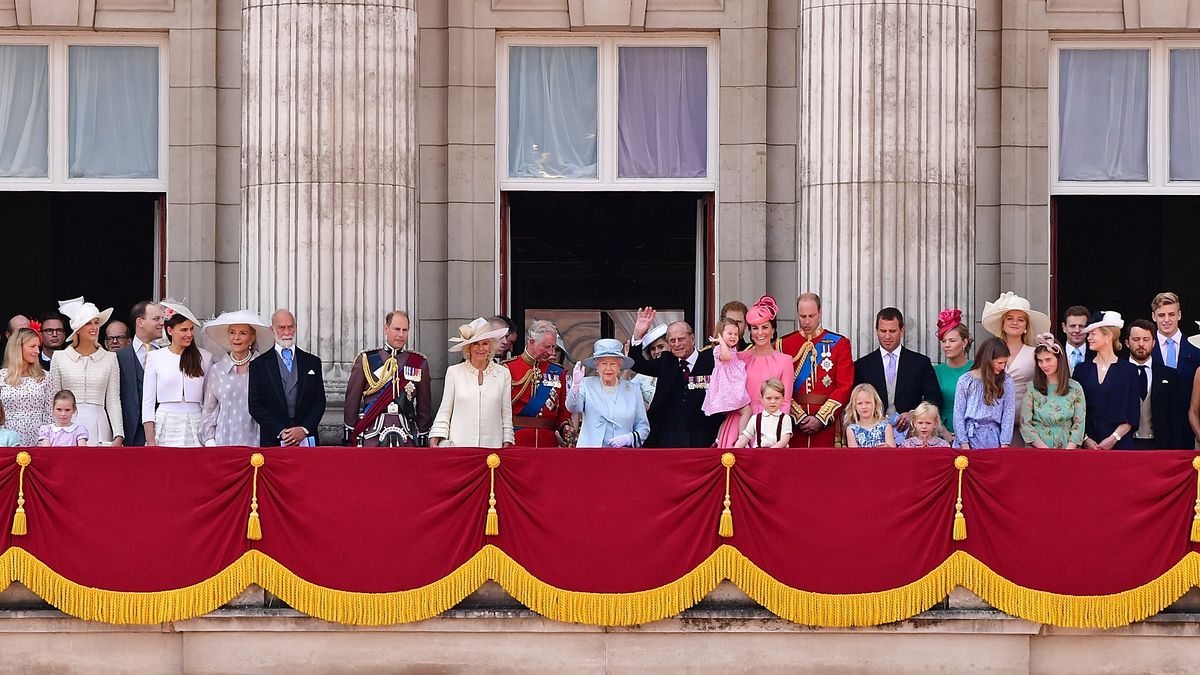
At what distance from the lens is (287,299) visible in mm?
16266

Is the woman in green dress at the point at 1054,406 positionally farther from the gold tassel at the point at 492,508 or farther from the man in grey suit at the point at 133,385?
the man in grey suit at the point at 133,385

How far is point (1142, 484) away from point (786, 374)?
2.71 m

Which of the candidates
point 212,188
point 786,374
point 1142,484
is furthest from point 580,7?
point 1142,484

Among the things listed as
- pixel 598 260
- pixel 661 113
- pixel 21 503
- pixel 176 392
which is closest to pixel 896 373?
pixel 661 113

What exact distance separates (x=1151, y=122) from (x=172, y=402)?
30.5 feet

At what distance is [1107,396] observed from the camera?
14102 millimetres

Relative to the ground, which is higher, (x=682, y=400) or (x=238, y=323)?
(x=238, y=323)

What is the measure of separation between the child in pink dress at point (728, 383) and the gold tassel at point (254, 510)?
3.32m

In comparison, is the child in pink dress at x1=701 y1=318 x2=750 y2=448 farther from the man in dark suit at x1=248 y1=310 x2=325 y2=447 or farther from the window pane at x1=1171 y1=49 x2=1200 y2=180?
the window pane at x1=1171 y1=49 x2=1200 y2=180

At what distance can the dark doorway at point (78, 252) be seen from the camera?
19.0 metres

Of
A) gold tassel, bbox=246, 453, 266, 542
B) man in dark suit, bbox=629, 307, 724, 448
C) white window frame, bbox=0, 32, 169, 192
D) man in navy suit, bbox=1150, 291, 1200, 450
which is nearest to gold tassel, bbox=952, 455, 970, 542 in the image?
man in dark suit, bbox=629, 307, 724, 448

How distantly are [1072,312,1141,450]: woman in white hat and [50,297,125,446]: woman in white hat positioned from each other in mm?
7322

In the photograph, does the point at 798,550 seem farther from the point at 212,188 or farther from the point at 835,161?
the point at 212,188

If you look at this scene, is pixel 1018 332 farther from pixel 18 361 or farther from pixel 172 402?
pixel 18 361
